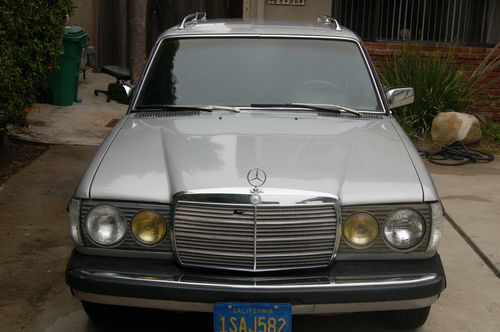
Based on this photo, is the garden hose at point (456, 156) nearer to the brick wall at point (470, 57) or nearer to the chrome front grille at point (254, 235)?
the brick wall at point (470, 57)

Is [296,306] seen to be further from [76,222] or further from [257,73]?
[257,73]

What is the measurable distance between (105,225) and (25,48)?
400 centimetres

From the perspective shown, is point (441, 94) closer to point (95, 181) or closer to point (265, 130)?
point (265, 130)

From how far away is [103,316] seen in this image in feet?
13.0

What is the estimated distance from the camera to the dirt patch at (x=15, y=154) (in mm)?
7367

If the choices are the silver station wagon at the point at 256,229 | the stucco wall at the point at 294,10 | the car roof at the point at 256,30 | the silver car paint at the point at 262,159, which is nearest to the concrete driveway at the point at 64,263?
the silver station wagon at the point at 256,229

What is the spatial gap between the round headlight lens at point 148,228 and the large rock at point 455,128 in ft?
21.2

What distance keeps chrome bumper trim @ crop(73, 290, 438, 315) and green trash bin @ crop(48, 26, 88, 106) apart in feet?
23.6

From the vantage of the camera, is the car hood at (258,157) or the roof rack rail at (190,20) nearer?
the car hood at (258,157)

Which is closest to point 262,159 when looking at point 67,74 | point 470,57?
point 67,74

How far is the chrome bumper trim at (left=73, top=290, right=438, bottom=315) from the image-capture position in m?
3.26

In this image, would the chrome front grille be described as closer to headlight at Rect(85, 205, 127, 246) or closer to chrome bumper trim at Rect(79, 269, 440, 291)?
chrome bumper trim at Rect(79, 269, 440, 291)

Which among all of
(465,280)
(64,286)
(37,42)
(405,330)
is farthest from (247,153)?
(37,42)

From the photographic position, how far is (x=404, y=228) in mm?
3453
